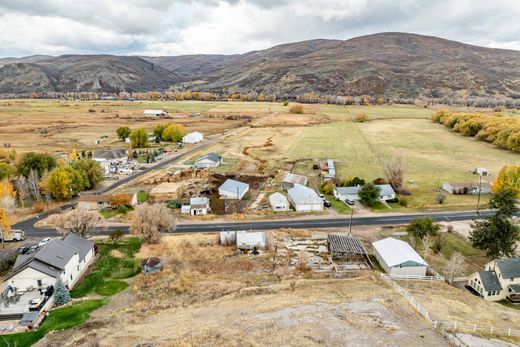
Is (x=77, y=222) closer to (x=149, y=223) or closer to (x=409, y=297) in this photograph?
(x=149, y=223)

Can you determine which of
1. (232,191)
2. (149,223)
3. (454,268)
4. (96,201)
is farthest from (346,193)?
(96,201)

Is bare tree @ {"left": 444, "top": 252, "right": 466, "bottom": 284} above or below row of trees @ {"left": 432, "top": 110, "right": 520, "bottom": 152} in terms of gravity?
below

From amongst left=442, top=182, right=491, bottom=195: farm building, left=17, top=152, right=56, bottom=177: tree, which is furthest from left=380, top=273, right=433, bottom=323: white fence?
left=17, top=152, right=56, bottom=177: tree

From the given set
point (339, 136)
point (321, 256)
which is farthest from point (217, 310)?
point (339, 136)

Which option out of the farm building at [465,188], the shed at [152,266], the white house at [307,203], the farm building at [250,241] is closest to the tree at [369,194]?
the white house at [307,203]

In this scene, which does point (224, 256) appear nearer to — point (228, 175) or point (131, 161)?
point (228, 175)

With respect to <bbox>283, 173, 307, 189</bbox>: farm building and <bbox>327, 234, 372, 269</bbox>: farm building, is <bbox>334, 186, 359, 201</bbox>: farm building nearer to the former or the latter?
<bbox>283, 173, 307, 189</bbox>: farm building
